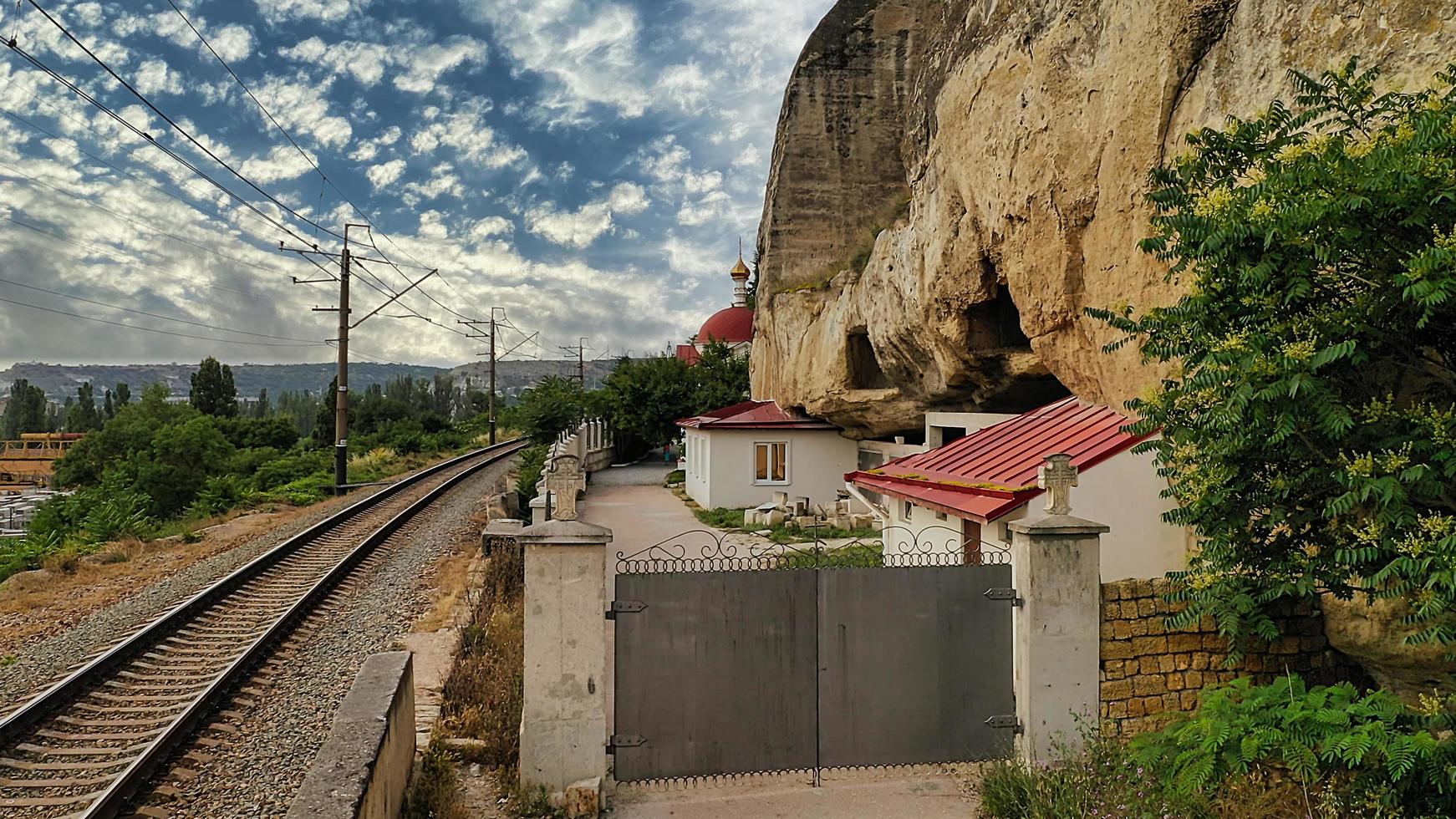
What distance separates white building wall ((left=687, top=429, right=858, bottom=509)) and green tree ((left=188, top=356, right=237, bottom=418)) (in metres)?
65.8

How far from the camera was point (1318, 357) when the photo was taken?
179 inches

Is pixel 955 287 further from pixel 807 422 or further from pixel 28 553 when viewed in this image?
pixel 28 553

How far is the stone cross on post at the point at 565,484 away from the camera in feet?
19.3

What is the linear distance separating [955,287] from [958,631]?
28.0 ft

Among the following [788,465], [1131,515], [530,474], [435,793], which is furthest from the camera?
[788,465]

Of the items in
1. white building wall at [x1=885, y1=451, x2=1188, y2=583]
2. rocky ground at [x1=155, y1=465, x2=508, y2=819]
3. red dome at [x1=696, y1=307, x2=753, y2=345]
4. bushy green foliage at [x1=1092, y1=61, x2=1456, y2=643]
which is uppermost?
red dome at [x1=696, y1=307, x2=753, y2=345]

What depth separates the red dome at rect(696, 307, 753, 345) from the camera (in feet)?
182

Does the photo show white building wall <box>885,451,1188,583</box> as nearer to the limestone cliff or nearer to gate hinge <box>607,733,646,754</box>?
the limestone cliff

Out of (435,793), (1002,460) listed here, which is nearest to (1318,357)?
(1002,460)

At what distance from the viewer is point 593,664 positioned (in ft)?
19.2

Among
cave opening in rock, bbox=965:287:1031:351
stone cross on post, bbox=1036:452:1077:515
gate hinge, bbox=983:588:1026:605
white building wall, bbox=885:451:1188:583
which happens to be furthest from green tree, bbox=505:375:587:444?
stone cross on post, bbox=1036:452:1077:515

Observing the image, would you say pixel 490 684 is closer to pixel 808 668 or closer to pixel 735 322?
pixel 808 668

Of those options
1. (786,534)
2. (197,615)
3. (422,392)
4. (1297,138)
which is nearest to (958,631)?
(1297,138)

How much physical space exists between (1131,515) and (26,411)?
466 feet
